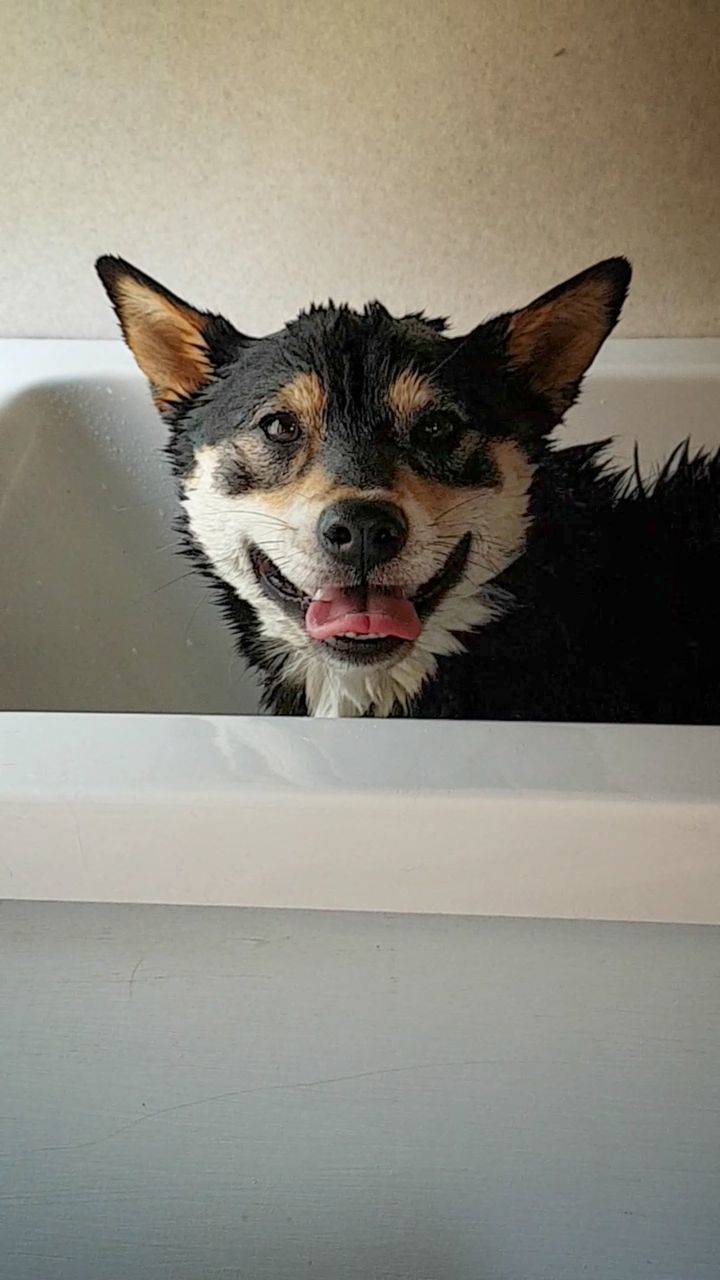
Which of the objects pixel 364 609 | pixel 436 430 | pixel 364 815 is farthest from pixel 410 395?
pixel 364 815

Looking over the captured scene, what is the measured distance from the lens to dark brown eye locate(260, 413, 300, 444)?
0.82 meters

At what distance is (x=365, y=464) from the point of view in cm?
80

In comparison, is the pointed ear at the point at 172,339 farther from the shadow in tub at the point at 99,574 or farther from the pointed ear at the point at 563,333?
the pointed ear at the point at 563,333

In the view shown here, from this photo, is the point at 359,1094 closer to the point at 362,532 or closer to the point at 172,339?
the point at 362,532

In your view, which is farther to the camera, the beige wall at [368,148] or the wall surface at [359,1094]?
the beige wall at [368,148]

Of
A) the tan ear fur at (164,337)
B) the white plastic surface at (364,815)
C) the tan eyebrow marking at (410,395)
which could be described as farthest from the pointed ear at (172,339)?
the white plastic surface at (364,815)

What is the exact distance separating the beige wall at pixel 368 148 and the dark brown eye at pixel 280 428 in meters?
0.14

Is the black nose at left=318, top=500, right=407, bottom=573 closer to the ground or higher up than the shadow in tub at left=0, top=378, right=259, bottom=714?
higher up

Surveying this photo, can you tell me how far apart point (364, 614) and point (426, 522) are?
73 millimetres

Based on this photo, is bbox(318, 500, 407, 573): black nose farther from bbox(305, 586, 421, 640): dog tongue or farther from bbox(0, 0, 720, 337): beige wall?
bbox(0, 0, 720, 337): beige wall

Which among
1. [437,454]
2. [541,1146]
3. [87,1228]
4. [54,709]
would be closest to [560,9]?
[437,454]

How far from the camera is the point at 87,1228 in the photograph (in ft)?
2.39

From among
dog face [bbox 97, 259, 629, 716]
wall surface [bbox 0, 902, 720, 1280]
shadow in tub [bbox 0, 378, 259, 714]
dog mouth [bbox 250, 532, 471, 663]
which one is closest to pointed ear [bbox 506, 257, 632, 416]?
dog face [bbox 97, 259, 629, 716]

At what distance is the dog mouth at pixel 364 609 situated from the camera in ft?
2.62
